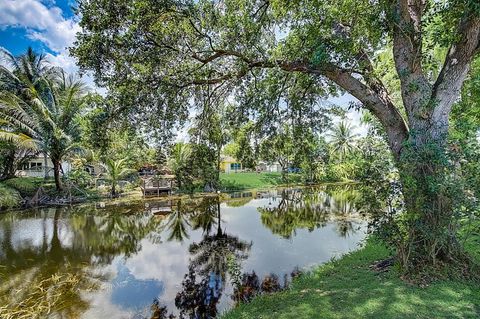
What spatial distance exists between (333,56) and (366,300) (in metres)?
4.15

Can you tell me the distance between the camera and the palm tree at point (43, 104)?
16.2 m

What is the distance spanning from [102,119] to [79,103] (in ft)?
47.3

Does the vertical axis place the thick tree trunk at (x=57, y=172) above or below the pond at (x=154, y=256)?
above

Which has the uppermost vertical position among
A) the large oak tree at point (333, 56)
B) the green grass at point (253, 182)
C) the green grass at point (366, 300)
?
the large oak tree at point (333, 56)

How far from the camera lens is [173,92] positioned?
22.3 feet

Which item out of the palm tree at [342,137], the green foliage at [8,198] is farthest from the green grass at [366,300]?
the palm tree at [342,137]

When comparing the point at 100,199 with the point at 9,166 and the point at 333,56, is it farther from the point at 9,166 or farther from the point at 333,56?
the point at 333,56

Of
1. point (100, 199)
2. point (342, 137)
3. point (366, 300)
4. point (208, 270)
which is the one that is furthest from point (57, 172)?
point (342, 137)

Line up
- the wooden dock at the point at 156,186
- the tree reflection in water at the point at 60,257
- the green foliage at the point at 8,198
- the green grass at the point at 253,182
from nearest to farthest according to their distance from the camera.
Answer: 1. the tree reflection in water at the point at 60,257
2. the green foliage at the point at 8,198
3. the wooden dock at the point at 156,186
4. the green grass at the point at 253,182

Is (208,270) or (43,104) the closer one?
(208,270)

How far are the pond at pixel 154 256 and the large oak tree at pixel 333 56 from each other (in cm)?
130

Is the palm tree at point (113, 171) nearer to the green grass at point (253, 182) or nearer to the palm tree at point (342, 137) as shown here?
the green grass at point (253, 182)

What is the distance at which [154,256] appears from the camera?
27.3 feet

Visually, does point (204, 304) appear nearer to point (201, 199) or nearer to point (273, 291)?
point (273, 291)
